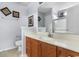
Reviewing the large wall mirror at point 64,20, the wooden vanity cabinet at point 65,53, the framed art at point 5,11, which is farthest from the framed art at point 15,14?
the wooden vanity cabinet at point 65,53

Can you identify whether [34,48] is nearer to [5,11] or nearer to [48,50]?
[48,50]

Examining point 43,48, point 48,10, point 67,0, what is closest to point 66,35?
point 43,48

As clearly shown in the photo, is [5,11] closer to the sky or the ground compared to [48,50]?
closer to the sky

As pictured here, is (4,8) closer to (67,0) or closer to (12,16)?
(12,16)

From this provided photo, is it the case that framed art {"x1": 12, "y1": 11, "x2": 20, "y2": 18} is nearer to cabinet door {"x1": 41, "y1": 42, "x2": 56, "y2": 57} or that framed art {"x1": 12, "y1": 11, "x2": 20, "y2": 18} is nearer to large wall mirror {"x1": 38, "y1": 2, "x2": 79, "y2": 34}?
large wall mirror {"x1": 38, "y1": 2, "x2": 79, "y2": 34}

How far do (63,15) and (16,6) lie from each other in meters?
2.46

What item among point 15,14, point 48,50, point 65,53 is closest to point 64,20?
point 48,50

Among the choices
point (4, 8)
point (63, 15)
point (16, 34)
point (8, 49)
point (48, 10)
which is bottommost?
point (8, 49)

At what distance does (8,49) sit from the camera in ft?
11.9

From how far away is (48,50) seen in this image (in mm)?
1460

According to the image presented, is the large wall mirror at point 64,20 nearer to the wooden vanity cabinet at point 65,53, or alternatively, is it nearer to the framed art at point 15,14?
the wooden vanity cabinet at point 65,53

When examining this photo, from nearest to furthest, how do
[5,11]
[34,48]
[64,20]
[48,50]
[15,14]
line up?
[48,50] → [64,20] → [34,48] → [5,11] → [15,14]

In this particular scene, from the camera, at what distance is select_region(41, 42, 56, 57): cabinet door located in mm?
1315

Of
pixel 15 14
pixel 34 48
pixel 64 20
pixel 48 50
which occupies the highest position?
pixel 15 14
